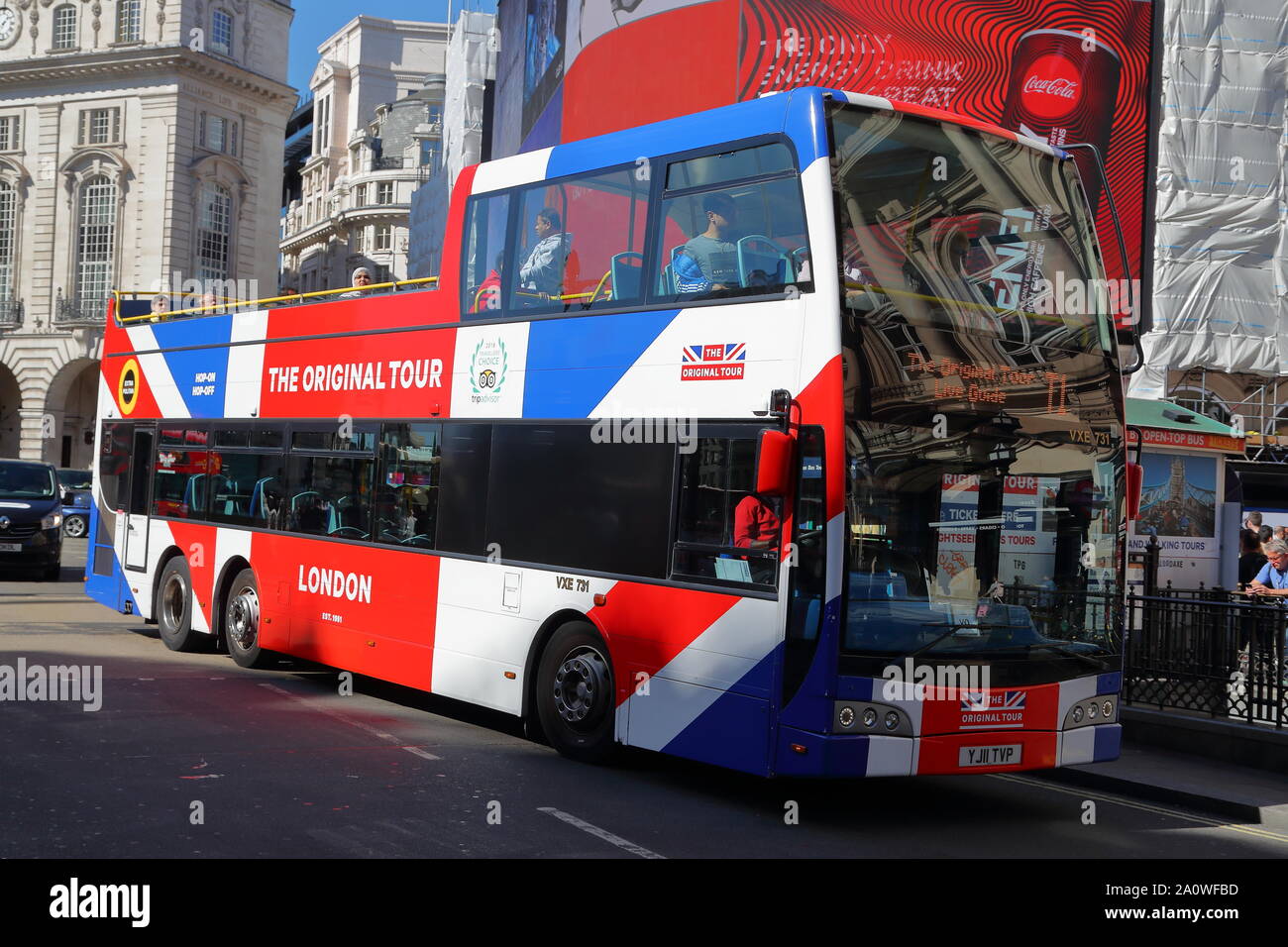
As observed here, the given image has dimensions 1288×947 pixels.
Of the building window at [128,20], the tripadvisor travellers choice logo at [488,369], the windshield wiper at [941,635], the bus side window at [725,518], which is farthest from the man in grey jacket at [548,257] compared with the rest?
the building window at [128,20]

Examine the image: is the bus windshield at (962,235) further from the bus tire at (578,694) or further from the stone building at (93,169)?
the stone building at (93,169)

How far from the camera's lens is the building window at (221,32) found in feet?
219

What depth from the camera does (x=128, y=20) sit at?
65.1 metres

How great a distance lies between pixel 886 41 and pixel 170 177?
46097 mm

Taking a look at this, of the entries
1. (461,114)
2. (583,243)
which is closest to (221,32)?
(461,114)

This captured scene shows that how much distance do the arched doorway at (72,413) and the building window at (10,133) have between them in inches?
426

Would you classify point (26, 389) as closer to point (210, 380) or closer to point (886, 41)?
point (886, 41)

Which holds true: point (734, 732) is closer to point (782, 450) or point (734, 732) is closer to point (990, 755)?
point (990, 755)

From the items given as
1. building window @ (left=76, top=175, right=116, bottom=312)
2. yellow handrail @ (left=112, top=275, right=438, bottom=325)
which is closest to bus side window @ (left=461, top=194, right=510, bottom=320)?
→ yellow handrail @ (left=112, top=275, right=438, bottom=325)

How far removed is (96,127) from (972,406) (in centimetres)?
6521

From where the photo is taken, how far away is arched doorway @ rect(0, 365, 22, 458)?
6719 cm

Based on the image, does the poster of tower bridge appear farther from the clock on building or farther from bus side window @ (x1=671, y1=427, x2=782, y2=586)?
the clock on building

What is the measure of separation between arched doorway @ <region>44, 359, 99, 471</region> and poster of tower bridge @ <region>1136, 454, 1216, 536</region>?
58.2 meters

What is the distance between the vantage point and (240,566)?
1379 cm
